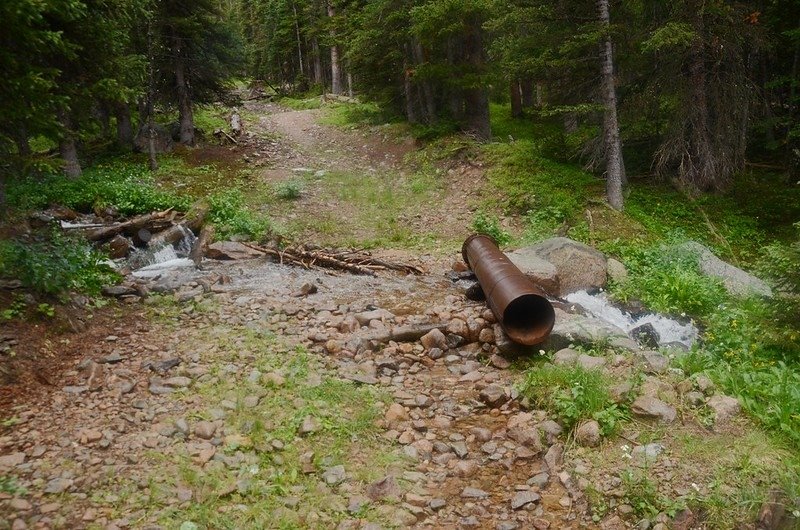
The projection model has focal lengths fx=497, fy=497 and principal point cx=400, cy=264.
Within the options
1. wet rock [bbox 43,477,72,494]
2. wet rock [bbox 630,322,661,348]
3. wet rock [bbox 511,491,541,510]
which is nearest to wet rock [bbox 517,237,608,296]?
wet rock [bbox 630,322,661,348]

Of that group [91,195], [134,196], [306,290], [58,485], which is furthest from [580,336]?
[91,195]

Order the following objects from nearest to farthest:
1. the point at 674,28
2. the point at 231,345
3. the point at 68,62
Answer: the point at 231,345
the point at 68,62
the point at 674,28

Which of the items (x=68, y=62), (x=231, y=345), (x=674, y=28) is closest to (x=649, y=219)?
(x=674, y=28)

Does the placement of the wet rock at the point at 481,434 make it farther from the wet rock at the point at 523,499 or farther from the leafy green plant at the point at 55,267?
the leafy green plant at the point at 55,267

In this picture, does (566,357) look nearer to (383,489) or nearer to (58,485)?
(383,489)

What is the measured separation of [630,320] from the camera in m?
8.77

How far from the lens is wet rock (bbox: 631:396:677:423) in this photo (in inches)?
203

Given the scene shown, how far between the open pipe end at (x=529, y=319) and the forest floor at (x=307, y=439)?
17.8 inches

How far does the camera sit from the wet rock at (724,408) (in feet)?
16.8

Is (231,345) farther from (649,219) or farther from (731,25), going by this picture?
(731,25)

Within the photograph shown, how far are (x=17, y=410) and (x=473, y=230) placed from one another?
10.1 m

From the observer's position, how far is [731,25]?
11500 mm

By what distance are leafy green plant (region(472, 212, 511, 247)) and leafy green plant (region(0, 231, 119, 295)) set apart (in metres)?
Result: 8.15

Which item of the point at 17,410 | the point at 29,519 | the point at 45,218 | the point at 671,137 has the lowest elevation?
the point at 29,519
